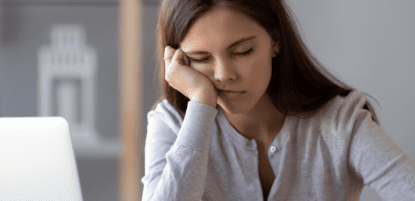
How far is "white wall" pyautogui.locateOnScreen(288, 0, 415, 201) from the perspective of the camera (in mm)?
1867

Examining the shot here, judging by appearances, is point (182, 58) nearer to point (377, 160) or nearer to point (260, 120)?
point (260, 120)

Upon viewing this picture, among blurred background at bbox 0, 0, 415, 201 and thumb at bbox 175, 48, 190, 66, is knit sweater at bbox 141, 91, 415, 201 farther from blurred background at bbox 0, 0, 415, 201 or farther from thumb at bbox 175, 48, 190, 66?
blurred background at bbox 0, 0, 415, 201

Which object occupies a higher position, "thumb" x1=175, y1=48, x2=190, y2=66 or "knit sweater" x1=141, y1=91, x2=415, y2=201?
"thumb" x1=175, y1=48, x2=190, y2=66

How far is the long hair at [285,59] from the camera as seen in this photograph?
83cm

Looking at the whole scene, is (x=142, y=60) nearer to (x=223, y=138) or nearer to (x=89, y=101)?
(x=89, y=101)

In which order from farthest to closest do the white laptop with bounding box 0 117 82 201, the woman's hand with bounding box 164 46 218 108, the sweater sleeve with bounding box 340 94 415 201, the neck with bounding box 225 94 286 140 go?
1. the neck with bounding box 225 94 286 140
2. the woman's hand with bounding box 164 46 218 108
3. the sweater sleeve with bounding box 340 94 415 201
4. the white laptop with bounding box 0 117 82 201

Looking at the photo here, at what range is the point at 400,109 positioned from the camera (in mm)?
1894

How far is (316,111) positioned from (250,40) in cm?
24

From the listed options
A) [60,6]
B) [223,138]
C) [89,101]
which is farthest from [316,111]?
[60,6]

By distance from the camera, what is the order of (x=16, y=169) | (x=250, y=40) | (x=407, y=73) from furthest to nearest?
(x=407, y=73) < (x=250, y=40) < (x=16, y=169)

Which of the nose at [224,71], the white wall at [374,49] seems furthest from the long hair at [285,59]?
the white wall at [374,49]

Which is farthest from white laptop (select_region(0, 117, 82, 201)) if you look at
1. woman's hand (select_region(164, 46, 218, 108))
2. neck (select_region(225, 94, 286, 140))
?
neck (select_region(225, 94, 286, 140))

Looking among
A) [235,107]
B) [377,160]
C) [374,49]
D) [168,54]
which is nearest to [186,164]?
[235,107]

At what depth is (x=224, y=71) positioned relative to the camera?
78 cm
